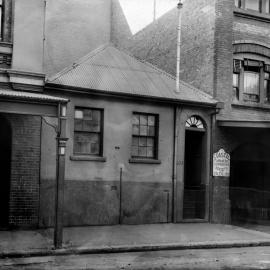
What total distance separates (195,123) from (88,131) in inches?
164

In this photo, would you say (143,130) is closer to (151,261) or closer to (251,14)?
(251,14)

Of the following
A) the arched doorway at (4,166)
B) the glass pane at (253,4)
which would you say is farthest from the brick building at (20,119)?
the glass pane at (253,4)

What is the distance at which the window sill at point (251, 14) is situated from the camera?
58.7 ft

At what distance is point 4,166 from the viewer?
45.9 ft

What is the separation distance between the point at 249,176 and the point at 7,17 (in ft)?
36.4

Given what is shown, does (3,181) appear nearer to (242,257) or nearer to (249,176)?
(242,257)

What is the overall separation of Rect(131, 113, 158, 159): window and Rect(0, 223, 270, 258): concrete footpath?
250 cm

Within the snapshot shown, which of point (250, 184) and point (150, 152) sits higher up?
point (150, 152)

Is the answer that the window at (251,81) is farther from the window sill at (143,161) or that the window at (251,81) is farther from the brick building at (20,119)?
the brick building at (20,119)

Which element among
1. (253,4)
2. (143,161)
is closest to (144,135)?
(143,161)

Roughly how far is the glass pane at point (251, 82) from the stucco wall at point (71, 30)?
7.50 m

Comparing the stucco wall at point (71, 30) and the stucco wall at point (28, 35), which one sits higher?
the stucco wall at point (71, 30)

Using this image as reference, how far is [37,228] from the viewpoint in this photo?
1376 centimetres

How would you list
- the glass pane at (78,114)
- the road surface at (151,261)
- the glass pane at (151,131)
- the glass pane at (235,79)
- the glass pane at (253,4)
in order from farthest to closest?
the glass pane at (253,4) < the glass pane at (235,79) < the glass pane at (151,131) < the glass pane at (78,114) < the road surface at (151,261)
